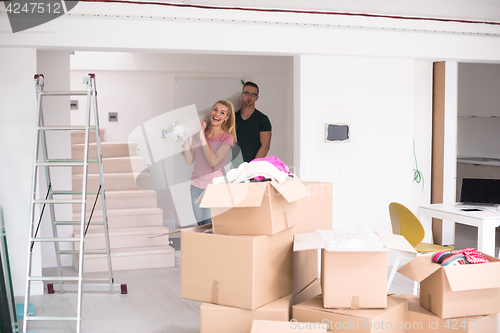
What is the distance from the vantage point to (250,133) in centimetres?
463

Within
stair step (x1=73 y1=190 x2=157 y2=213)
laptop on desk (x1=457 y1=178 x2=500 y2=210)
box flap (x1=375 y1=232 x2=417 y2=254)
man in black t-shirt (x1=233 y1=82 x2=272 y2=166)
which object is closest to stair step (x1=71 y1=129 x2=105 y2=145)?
stair step (x1=73 y1=190 x2=157 y2=213)

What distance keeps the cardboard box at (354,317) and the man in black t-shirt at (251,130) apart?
227 centimetres

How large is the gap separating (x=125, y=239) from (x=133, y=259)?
32 cm

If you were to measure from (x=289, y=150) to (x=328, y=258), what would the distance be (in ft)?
14.0

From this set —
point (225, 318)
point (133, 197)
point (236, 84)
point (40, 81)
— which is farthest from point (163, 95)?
point (225, 318)

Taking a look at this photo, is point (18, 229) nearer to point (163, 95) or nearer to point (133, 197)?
point (133, 197)

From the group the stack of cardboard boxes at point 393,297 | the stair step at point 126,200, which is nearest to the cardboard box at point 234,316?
the stack of cardboard boxes at point 393,297

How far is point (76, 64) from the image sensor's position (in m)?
5.97

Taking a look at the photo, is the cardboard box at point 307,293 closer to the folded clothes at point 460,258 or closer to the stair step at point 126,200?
the folded clothes at point 460,258

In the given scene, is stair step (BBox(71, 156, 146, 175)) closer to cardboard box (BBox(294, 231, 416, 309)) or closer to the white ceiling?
the white ceiling

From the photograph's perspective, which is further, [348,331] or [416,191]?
[416,191]

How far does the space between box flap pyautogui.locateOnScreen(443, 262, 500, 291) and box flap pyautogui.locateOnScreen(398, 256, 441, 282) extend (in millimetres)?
85

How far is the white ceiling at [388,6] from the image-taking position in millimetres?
3869

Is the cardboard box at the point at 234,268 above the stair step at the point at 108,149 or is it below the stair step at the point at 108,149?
below
